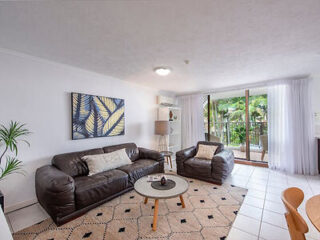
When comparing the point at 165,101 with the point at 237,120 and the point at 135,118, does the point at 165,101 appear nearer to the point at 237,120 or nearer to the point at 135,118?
the point at 135,118

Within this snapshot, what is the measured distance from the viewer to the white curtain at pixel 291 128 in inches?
130

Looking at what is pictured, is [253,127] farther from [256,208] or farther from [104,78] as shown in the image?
[104,78]

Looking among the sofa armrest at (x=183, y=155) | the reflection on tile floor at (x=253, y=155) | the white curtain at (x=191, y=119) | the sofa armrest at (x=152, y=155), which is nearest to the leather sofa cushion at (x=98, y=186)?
the sofa armrest at (x=152, y=155)

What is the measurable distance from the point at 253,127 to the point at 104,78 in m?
5.00

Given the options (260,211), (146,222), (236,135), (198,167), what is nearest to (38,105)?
(146,222)

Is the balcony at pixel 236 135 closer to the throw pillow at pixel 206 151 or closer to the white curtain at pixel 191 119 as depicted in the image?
the white curtain at pixel 191 119

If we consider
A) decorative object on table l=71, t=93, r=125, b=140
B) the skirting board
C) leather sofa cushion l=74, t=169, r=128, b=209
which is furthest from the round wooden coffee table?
the skirting board

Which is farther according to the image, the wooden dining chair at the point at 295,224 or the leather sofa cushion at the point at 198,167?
the leather sofa cushion at the point at 198,167

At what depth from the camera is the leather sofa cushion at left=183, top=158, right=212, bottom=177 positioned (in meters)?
3.03

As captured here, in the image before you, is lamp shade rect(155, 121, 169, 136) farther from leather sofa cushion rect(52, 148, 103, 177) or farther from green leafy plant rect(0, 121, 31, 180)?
green leafy plant rect(0, 121, 31, 180)

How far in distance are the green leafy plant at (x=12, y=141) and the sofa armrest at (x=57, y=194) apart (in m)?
0.56

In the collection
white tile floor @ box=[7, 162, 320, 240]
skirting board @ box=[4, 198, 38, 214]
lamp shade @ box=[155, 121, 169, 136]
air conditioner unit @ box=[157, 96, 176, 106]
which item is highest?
air conditioner unit @ box=[157, 96, 176, 106]

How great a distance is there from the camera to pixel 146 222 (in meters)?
1.89

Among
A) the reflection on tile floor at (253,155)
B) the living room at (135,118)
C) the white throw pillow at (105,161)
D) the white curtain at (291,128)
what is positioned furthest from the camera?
the reflection on tile floor at (253,155)
